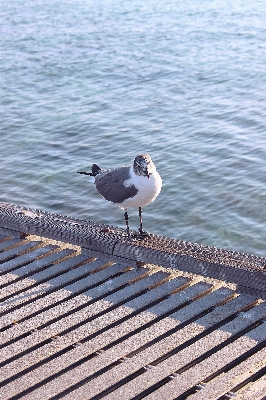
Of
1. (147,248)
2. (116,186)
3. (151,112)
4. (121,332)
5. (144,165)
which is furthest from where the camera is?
(151,112)

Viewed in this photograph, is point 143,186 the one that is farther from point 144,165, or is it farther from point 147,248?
point 147,248

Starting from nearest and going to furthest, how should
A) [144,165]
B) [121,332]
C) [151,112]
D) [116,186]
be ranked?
1. [121,332]
2. [144,165]
3. [116,186]
4. [151,112]

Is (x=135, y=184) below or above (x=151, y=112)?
below

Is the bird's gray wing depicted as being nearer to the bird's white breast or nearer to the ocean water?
the bird's white breast

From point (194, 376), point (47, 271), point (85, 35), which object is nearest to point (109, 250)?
point (47, 271)

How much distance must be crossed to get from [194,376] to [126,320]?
114 centimetres

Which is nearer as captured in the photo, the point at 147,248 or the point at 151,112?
the point at 147,248

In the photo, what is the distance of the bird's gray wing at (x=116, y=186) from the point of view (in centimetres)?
812

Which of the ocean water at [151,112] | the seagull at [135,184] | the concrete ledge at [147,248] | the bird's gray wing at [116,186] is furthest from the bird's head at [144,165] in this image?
the ocean water at [151,112]

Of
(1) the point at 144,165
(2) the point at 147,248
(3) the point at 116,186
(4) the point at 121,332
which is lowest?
(4) the point at 121,332

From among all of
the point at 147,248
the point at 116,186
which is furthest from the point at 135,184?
the point at 147,248

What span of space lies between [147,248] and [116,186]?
3.09ft

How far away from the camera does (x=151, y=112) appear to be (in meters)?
19.1

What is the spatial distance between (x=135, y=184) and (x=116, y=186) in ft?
1.31
